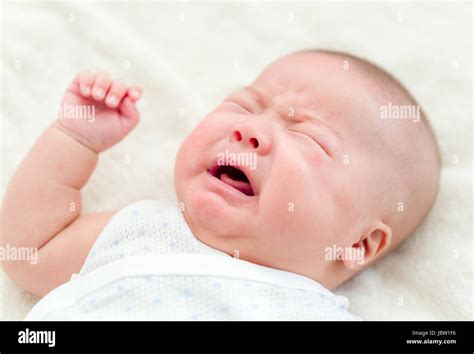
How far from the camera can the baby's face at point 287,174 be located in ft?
5.37

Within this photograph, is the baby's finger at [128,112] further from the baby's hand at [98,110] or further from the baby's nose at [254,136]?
the baby's nose at [254,136]

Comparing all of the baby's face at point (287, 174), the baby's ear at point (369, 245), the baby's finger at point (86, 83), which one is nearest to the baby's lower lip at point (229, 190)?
the baby's face at point (287, 174)

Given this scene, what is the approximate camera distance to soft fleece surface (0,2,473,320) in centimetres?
203

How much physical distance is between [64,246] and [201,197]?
453 millimetres

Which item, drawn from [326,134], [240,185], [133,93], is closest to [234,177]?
[240,185]

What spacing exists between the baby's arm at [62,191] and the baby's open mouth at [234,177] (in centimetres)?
36

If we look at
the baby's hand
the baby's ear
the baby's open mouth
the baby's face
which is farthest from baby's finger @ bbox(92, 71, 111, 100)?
the baby's ear

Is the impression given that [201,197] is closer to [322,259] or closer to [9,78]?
[322,259]

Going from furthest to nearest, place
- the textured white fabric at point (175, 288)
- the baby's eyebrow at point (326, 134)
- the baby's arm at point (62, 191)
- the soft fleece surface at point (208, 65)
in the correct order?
1. the soft fleece surface at point (208, 65)
2. the baby's arm at point (62, 191)
3. the baby's eyebrow at point (326, 134)
4. the textured white fabric at point (175, 288)

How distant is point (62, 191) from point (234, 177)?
52 centimetres

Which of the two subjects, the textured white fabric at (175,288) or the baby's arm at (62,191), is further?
the baby's arm at (62,191)

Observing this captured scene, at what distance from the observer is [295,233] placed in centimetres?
165

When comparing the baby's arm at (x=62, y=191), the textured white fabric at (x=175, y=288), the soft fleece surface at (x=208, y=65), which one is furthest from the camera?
the soft fleece surface at (x=208, y=65)

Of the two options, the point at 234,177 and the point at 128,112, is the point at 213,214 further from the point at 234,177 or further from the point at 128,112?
the point at 128,112
